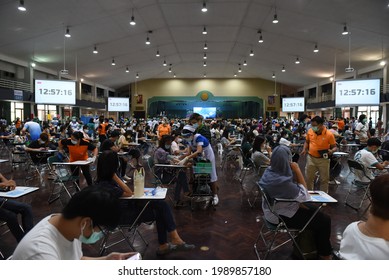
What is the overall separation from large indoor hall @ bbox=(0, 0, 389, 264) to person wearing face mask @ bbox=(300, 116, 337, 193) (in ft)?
0.07

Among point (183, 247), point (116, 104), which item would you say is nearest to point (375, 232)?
point (183, 247)

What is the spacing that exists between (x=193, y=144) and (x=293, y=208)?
7.65ft

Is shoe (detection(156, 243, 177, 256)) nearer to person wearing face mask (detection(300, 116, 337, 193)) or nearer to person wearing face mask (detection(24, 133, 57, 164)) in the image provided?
person wearing face mask (detection(300, 116, 337, 193))

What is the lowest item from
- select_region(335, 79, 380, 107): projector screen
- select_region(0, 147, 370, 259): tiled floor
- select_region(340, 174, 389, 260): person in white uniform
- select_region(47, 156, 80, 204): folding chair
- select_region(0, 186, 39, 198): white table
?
select_region(0, 147, 370, 259): tiled floor

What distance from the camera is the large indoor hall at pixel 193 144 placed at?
95.3 inches

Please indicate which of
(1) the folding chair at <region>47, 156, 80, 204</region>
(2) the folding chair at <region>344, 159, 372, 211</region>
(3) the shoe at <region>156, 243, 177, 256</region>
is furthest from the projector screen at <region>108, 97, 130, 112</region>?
(3) the shoe at <region>156, 243, 177, 256</region>

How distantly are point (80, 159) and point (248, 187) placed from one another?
125 inches

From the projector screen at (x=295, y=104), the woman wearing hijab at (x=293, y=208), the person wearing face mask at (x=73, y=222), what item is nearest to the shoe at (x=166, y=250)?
the woman wearing hijab at (x=293, y=208)

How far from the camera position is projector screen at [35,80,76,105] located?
32.5 ft

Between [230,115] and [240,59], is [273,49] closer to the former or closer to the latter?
[240,59]

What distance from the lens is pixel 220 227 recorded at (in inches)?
134

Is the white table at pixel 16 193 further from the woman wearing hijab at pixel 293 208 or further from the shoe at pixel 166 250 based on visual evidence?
the woman wearing hijab at pixel 293 208

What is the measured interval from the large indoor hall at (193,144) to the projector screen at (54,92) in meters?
0.05

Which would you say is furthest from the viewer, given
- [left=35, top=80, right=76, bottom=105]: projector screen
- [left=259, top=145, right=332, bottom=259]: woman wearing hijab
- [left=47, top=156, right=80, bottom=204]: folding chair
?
[left=35, top=80, right=76, bottom=105]: projector screen
